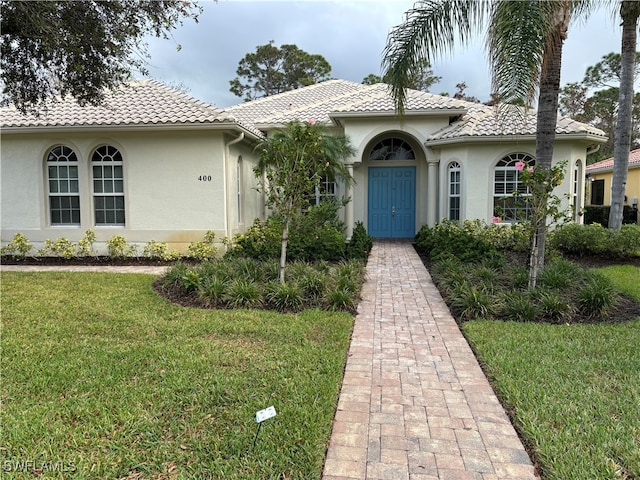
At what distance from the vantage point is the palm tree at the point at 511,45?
7035 mm

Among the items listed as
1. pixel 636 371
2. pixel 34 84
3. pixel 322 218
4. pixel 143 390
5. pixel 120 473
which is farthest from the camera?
pixel 322 218

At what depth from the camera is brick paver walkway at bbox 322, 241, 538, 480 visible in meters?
3.18

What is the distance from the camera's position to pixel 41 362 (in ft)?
16.1

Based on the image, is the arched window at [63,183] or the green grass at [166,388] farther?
the arched window at [63,183]

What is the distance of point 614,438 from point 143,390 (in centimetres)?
421

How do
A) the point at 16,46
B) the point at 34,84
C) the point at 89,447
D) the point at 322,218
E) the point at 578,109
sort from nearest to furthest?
the point at 89,447 < the point at 16,46 < the point at 34,84 < the point at 322,218 < the point at 578,109

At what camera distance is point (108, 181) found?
12.4 m

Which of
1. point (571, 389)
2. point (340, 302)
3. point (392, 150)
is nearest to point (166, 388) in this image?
point (340, 302)

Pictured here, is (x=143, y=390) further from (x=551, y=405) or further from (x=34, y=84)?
(x=34, y=84)

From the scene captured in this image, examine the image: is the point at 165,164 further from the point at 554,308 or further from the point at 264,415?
the point at 264,415

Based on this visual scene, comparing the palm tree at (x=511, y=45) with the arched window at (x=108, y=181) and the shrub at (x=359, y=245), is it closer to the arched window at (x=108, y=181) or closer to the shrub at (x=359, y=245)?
the shrub at (x=359, y=245)

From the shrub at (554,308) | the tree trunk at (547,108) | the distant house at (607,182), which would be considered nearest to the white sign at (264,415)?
the shrub at (554,308)

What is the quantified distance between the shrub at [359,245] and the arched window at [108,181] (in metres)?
6.69

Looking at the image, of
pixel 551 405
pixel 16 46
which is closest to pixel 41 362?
pixel 551 405
